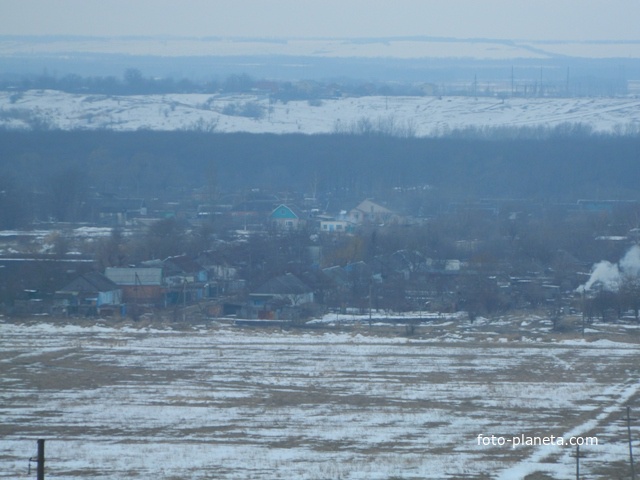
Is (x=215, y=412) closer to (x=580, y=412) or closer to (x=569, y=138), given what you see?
(x=580, y=412)

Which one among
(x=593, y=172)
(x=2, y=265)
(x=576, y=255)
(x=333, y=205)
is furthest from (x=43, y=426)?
(x=593, y=172)

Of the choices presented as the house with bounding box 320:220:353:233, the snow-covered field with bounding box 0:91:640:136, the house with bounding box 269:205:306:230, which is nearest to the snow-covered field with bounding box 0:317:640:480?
the house with bounding box 320:220:353:233

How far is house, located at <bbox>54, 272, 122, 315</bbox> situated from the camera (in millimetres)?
13617

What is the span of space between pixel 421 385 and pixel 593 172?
21.4 metres

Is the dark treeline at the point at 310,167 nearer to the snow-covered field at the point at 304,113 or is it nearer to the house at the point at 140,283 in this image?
the snow-covered field at the point at 304,113

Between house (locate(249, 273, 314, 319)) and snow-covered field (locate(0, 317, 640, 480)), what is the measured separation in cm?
107

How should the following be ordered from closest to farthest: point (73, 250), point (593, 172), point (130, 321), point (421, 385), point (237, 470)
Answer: point (237, 470) < point (421, 385) < point (130, 321) < point (73, 250) < point (593, 172)

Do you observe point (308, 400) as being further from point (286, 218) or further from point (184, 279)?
point (286, 218)

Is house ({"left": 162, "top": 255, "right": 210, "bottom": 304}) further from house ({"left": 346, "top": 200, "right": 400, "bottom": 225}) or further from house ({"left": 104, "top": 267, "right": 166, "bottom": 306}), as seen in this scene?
house ({"left": 346, "top": 200, "right": 400, "bottom": 225})

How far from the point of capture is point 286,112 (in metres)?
49.4

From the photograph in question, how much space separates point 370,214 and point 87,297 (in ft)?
34.6

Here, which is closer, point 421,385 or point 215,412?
point 215,412

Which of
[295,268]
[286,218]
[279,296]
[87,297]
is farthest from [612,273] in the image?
[286,218]

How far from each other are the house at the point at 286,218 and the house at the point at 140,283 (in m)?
6.15
